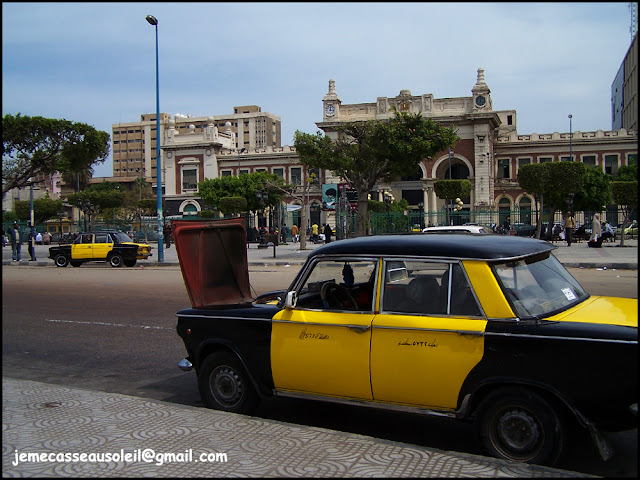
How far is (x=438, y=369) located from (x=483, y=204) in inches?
2361

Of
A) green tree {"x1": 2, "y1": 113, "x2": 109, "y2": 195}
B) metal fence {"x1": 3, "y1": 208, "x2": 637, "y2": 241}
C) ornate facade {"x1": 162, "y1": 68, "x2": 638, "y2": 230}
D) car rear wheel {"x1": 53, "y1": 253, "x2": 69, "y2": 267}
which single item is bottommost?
car rear wheel {"x1": 53, "y1": 253, "x2": 69, "y2": 267}

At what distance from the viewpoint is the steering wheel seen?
5152 millimetres

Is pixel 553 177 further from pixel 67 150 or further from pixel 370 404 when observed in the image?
pixel 370 404

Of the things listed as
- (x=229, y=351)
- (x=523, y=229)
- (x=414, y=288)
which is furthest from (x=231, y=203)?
(x=414, y=288)

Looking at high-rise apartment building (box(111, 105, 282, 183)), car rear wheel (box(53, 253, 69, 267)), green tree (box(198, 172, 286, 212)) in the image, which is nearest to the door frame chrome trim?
car rear wheel (box(53, 253, 69, 267))

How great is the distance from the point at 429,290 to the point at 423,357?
0.53m

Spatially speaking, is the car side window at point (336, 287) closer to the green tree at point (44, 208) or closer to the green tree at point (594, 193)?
the green tree at point (594, 193)

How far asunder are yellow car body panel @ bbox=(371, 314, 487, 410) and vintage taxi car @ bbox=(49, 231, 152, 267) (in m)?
23.4

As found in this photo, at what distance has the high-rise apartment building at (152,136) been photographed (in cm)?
14312

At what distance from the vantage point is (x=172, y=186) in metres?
80.9

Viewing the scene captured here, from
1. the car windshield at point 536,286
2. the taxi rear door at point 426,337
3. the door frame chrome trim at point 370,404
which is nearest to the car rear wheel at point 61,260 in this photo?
the door frame chrome trim at point 370,404

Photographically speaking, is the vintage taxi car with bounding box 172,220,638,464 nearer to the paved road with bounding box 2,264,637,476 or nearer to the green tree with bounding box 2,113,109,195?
the paved road with bounding box 2,264,637,476

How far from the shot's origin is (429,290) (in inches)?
183

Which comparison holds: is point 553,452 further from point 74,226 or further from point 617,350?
point 74,226
